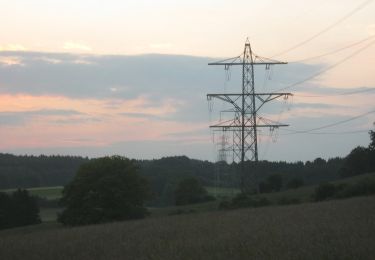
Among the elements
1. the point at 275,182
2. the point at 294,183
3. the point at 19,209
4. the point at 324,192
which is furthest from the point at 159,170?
the point at 324,192

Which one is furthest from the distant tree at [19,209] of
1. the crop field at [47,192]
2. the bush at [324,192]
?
the bush at [324,192]

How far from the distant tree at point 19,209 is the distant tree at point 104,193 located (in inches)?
1073

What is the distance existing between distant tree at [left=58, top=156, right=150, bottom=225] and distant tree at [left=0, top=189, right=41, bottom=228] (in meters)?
27.3

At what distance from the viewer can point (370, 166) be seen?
107 meters

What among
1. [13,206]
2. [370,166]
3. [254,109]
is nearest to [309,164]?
[370,166]

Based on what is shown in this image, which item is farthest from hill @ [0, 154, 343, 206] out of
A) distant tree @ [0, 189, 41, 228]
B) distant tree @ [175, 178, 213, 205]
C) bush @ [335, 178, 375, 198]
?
bush @ [335, 178, 375, 198]

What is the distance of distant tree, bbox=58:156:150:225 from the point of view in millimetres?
66562

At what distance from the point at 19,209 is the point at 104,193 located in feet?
108

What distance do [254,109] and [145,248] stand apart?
3332 cm

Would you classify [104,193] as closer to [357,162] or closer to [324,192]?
[324,192]

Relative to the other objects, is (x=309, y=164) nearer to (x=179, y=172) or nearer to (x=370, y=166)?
(x=179, y=172)

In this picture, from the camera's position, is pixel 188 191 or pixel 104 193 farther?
pixel 188 191

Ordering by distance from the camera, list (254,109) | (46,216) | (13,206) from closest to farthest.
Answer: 1. (254,109)
2. (13,206)
3. (46,216)

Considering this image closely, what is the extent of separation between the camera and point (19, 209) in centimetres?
9550
